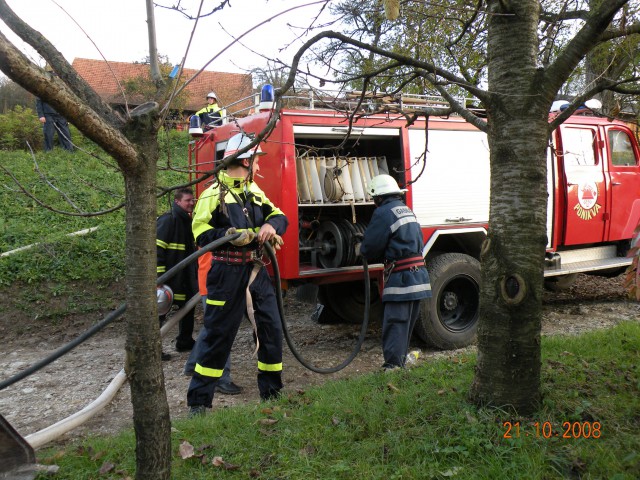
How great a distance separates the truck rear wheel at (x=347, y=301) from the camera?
693 centimetres

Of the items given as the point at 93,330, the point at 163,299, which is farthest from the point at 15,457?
the point at 163,299

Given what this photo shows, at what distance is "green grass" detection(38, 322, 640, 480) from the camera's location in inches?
103

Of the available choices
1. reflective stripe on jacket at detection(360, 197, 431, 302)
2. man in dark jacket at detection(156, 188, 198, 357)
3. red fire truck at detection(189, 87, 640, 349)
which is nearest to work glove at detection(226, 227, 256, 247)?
red fire truck at detection(189, 87, 640, 349)

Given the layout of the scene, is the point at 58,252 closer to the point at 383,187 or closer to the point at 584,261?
the point at 383,187

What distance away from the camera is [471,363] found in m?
4.21

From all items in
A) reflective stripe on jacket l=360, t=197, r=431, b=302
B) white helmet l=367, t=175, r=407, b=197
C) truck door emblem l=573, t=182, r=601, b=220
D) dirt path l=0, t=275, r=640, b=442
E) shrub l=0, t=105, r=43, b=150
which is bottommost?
dirt path l=0, t=275, r=640, b=442

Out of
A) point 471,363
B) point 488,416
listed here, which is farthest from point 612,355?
point 488,416

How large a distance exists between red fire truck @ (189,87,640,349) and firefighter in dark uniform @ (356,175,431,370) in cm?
43

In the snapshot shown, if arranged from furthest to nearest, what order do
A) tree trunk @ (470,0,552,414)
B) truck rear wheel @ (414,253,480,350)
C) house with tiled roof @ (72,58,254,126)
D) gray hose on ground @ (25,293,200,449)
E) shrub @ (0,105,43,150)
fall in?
shrub @ (0,105,43,150), house with tiled roof @ (72,58,254,126), truck rear wheel @ (414,253,480,350), gray hose on ground @ (25,293,200,449), tree trunk @ (470,0,552,414)

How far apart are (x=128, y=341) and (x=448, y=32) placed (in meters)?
3.34

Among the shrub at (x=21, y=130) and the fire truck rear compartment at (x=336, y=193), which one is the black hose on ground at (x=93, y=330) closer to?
the fire truck rear compartment at (x=336, y=193)

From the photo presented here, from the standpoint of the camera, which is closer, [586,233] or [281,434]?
[281,434]

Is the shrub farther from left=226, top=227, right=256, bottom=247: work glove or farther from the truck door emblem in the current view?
the truck door emblem

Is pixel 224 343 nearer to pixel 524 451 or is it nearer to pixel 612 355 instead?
pixel 524 451
